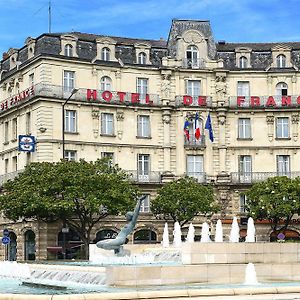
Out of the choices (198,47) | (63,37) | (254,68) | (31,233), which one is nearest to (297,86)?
(254,68)

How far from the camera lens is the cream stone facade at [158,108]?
2559 inches

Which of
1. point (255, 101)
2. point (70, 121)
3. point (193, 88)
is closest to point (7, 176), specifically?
point (70, 121)

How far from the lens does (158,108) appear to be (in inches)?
2677

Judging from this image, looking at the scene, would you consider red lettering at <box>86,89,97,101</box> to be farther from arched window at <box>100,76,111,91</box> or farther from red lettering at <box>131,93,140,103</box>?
red lettering at <box>131,93,140,103</box>

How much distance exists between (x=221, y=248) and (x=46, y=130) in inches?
1330

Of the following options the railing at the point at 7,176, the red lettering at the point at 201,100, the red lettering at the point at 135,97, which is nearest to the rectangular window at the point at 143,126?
the red lettering at the point at 135,97

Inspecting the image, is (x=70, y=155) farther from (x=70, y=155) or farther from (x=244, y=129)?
(x=244, y=129)

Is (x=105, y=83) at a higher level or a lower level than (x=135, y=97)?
higher

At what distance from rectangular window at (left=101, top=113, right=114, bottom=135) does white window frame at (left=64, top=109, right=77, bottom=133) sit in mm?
2446

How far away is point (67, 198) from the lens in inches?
2221

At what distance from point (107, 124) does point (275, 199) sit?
1506 cm

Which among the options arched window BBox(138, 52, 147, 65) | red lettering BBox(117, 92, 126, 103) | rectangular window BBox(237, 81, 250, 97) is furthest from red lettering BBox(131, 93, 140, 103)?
rectangular window BBox(237, 81, 250, 97)

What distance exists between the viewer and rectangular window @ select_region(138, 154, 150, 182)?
219 ft

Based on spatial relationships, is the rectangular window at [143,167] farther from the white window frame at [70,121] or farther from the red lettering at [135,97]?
the white window frame at [70,121]
